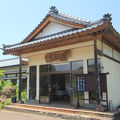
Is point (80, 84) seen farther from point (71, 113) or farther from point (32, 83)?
point (32, 83)

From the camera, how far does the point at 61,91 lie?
1203cm

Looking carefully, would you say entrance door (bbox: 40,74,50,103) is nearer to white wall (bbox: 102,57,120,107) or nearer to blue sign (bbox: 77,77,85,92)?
blue sign (bbox: 77,77,85,92)

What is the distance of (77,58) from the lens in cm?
748

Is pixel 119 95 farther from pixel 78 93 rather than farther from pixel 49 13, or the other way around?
pixel 49 13

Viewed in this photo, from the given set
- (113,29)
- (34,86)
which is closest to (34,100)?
(34,86)

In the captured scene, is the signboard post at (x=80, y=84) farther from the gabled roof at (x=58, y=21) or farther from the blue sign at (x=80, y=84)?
the gabled roof at (x=58, y=21)

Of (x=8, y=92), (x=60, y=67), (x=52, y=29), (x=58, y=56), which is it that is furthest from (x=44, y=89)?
(x=52, y=29)

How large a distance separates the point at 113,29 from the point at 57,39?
7.95ft

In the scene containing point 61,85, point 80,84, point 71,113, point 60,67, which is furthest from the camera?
point 61,85

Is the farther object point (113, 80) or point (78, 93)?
point (113, 80)

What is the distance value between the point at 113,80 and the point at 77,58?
2101 mm

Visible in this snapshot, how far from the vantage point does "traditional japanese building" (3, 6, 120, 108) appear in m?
6.06

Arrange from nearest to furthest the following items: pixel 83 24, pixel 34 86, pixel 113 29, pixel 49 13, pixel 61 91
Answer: pixel 113 29
pixel 83 24
pixel 49 13
pixel 34 86
pixel 61 91

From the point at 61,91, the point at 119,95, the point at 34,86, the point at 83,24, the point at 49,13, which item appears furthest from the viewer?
the point at 61,91
